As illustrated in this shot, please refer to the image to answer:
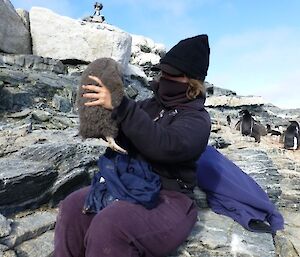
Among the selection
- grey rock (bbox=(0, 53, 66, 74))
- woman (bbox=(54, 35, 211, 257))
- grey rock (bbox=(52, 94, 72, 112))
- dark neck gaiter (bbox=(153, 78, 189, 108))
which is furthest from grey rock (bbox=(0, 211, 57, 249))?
grey rock (bbox=(0, 53, 66, 74))

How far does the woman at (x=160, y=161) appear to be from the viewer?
2049 millimetres

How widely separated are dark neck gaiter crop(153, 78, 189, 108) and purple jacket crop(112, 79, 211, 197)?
0.7 inches

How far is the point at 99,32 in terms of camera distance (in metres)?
11.4

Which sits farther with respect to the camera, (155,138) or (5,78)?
(5,78)

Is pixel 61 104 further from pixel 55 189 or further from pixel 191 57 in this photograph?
pixel 191 57

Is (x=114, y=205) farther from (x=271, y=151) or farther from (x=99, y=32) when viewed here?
(x=99, y=32)

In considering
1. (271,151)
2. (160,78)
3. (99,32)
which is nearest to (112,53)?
(99,32)

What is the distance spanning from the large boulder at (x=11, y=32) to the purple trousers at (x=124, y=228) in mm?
8083

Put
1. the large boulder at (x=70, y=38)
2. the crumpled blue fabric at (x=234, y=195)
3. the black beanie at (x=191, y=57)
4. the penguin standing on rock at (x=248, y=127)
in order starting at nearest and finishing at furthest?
the black beanie at (x=191, y=57) < the crumpled blue fabric at (x=234, y=195) < the large boulder at (x=70, y=38) < the penguin standing on rock at (x=248, y=127)

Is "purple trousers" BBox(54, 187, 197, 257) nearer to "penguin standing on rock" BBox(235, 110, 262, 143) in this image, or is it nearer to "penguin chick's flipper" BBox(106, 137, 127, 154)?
"penguin chick's flipper" BBox(106, 137, 127, 154)

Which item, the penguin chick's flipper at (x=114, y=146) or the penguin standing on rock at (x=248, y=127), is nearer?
the penguin chick's flipper at (x=114, y=146)

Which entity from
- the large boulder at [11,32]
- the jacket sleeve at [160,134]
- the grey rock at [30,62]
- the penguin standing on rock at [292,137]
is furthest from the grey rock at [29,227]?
the penguin standing on rock at [292,137]

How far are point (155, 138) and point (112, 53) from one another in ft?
31.8

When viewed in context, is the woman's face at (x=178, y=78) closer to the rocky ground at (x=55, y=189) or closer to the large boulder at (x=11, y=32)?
the rocky ground at (x=55, y=189)
